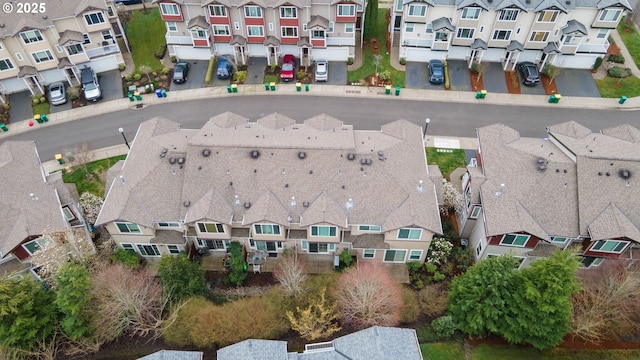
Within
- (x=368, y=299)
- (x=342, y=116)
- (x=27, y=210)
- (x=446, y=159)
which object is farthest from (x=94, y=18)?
(x=368, y=299)

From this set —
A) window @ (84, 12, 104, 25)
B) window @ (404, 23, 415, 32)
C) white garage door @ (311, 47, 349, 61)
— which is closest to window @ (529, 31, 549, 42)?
window @ (404, 23, 415, 32)

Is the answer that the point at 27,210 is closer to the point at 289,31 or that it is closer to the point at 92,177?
the point at 92,177

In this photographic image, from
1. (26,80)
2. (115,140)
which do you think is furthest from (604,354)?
(26,80)

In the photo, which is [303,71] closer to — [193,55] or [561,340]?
[193,55]

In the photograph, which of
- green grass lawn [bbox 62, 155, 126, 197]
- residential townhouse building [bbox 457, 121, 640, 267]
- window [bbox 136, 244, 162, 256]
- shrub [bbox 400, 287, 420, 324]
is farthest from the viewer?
green grass lawn [bbox 62, 155, 126, 197]

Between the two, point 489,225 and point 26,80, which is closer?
point 489,225

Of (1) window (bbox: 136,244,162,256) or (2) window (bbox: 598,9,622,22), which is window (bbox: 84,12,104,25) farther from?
(2) window (bbox: 598,9,622,22)
